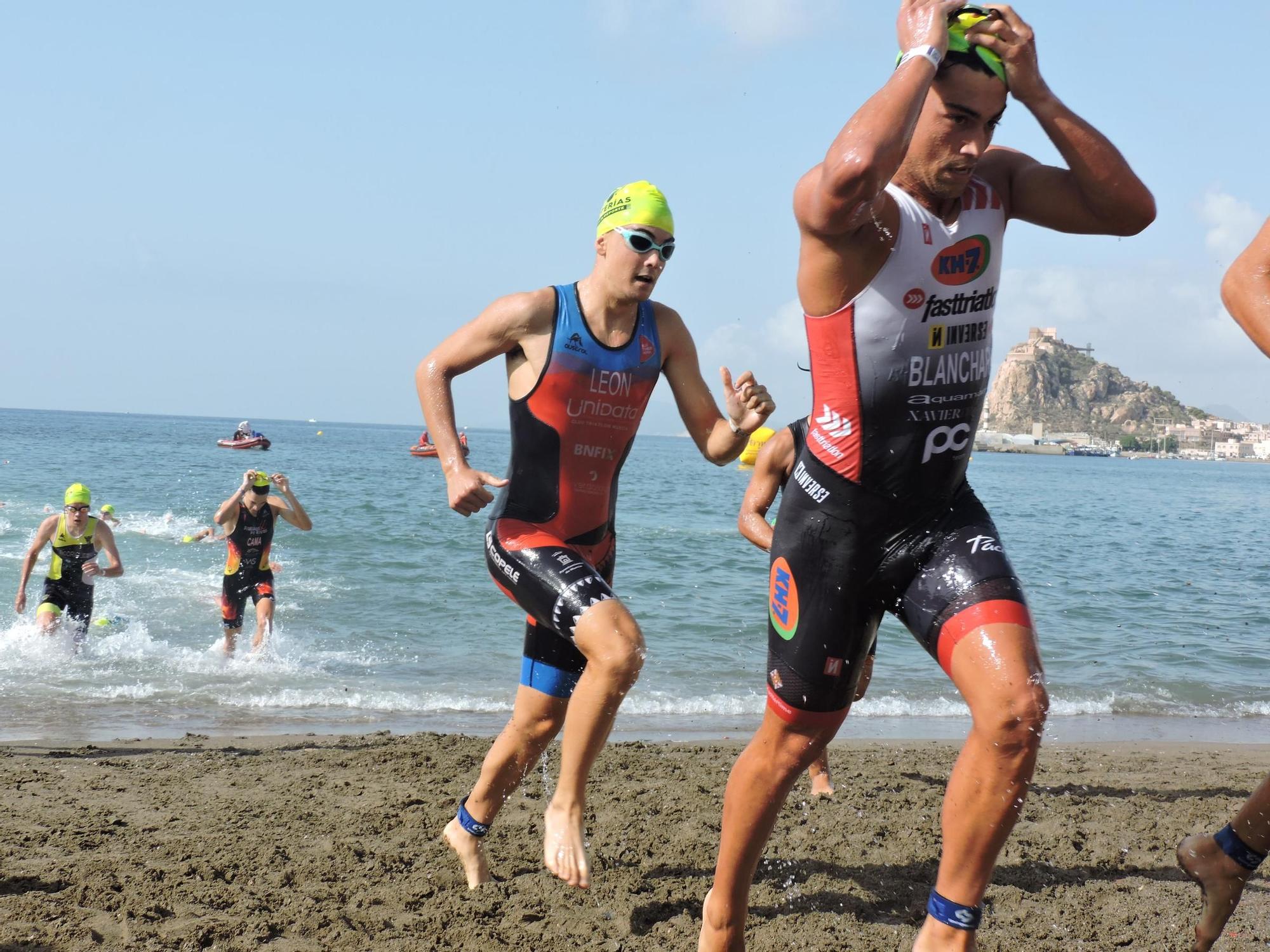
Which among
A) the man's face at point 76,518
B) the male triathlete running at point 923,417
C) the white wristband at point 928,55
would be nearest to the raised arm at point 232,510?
the man's face at point 76,518

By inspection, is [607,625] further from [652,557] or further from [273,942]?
[652,557]

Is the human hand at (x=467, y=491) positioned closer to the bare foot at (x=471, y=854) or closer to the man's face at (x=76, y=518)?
the bare foot at (x=471, y=854)

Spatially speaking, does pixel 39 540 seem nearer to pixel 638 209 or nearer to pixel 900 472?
pixel 638 209

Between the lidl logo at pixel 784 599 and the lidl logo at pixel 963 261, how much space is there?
0.88m

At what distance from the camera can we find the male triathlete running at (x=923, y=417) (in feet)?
8.64

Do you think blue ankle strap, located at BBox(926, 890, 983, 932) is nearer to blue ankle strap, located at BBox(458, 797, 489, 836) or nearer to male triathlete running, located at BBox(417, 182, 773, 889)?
male triathlete running, located at BBox(417, 182, 773, 889)

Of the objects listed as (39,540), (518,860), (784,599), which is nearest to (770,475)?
(518,860)

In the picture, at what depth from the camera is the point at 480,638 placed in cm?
1310

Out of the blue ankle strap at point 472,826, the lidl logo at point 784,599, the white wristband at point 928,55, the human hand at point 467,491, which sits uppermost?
the white wristband at point 928,55

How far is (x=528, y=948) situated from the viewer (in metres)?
3.83

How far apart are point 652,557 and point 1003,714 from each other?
1951 cm

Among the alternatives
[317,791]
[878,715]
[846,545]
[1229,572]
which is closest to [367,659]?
[878,715]

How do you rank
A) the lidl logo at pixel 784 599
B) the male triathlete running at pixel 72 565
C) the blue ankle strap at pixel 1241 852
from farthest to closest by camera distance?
1. the male triathlete running at pixel 72 565
2. the blue ankle strap at pixel 1241 852
3. the lidl logo at pixel 784 599

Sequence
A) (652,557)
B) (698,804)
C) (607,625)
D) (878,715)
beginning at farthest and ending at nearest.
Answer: (652,557)
(878,715)
(698,804)
(607,625)
